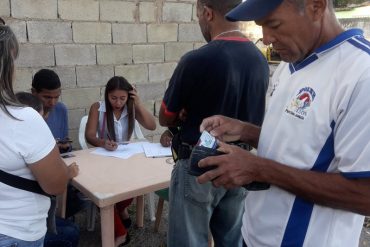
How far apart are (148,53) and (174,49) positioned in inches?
16.4

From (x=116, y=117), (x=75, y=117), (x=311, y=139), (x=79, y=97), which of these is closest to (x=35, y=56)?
(x=79, y=97)

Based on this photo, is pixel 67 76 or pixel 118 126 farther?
pixel 67 76

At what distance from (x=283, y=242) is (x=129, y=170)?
4.83ft

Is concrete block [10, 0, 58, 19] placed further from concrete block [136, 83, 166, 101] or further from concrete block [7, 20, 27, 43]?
concrete block [136, 83, 166, 101]

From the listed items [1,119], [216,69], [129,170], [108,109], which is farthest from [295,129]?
[108,109]

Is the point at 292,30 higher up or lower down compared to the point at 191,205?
higher up

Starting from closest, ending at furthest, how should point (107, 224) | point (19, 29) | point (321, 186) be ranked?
1. point (321, 186)
2. point (107, 224)
3. point (19, 29)

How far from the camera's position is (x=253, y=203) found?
3.91ft

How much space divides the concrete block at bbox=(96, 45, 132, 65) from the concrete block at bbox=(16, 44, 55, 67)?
55cm

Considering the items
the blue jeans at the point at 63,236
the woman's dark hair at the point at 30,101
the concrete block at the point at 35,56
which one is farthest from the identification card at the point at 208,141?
the concrete block at the point at 35,56

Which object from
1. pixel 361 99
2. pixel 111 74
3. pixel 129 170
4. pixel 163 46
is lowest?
pixel 129 170

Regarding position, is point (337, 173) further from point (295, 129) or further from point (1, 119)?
point (1, 119)

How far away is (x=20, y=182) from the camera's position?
1.43 m

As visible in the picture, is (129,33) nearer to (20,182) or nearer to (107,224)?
(107,224)
